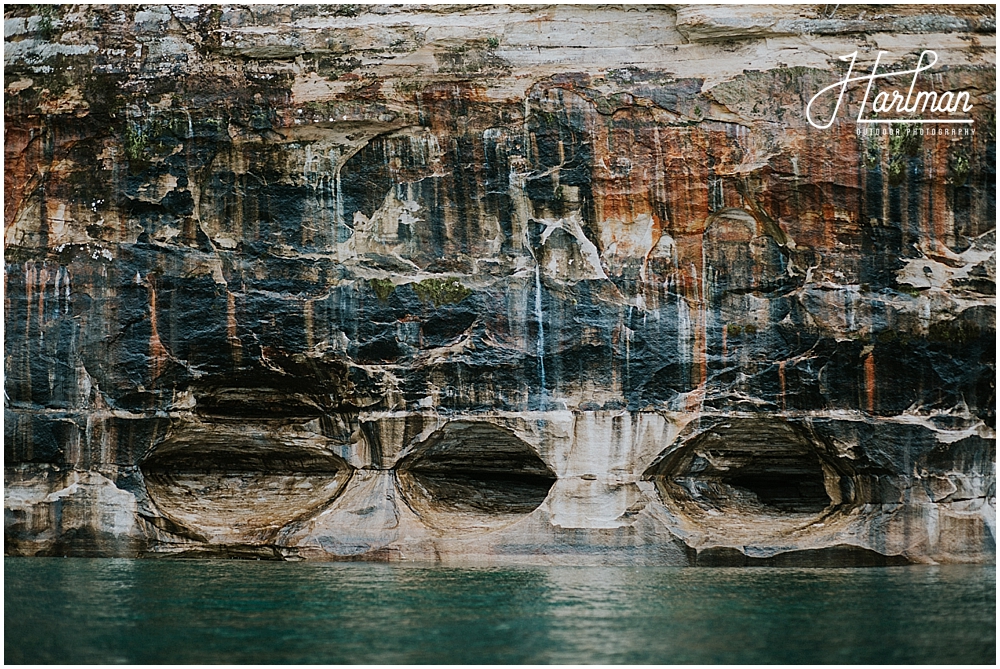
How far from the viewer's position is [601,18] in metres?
8.27

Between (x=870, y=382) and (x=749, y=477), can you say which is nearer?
(x=870, y=382)

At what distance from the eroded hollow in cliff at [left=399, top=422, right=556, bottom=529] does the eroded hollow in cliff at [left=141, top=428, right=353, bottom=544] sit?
68 cm

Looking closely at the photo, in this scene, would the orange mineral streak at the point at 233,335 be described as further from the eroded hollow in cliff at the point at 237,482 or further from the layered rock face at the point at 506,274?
the eroded hollow in cliff at the point at 237,482

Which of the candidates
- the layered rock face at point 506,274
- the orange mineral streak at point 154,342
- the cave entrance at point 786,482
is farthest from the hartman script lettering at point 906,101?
the orange mineral streak at point 154,342

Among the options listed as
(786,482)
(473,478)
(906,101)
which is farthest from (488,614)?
(906,101)

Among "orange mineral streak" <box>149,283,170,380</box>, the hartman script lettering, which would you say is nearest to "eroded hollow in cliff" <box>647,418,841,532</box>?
the hartman script lettering

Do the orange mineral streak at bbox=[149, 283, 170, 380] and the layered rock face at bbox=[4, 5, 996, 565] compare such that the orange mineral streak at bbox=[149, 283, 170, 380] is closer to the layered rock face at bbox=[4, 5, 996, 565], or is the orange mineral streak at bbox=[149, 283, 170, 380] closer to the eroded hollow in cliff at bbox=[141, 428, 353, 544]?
the layered rock face at bbox=[4, 5, 996, 565]

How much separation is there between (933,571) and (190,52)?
25.1ft

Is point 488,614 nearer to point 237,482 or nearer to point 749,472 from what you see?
point 749,472

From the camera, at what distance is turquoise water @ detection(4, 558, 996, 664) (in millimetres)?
5230

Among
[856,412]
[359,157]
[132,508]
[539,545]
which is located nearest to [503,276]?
[359,157]

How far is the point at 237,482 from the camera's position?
28.9ft

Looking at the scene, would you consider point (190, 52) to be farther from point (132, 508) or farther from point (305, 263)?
point (132, 508)

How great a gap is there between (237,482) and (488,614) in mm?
3688
